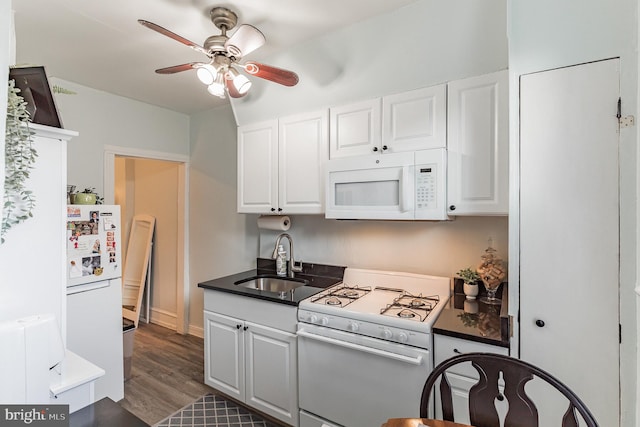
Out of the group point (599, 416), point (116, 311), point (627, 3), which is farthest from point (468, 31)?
point (116, 311)

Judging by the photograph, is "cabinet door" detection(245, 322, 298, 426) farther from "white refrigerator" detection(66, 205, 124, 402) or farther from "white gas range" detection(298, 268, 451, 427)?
"white refrigerator" detection(66, 205, 124, 402)

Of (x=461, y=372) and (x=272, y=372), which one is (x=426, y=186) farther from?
(x=272, y=372)

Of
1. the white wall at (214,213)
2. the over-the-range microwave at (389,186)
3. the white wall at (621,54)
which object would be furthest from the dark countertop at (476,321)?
the white wall at (214,213)

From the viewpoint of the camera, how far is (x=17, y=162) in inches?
40.6

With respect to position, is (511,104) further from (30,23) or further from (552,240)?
(30,23)

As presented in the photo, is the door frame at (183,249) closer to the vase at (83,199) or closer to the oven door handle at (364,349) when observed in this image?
the vase at (83,199)

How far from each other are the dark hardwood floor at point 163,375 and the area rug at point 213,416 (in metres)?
0.08

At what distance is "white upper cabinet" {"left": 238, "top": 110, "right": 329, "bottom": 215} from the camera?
2330 mm

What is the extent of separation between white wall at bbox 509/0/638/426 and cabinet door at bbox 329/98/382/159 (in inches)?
34.9

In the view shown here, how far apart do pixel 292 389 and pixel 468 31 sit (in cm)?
229

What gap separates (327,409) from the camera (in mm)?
1892

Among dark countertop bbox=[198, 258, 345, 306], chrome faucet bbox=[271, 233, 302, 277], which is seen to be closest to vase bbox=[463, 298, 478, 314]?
dark countertop bbox=[198, 258, 345, 306]

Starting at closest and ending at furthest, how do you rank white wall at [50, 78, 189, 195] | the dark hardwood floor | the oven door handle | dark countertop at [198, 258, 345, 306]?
1. the oven door handle
2. dark countertop at [198, 258, 345, 306]
3. the dark hardwood floor
4. white wall at [50, 78, 189, 195]

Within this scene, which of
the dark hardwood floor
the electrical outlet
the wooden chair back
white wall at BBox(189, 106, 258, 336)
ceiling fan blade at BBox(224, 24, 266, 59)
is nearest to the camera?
the wooden chair back
